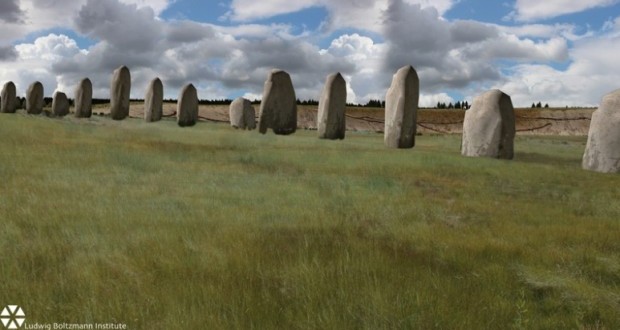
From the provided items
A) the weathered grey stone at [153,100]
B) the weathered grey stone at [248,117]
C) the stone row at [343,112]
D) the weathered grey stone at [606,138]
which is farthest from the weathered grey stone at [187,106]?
the weathered grey stone at [606,138]

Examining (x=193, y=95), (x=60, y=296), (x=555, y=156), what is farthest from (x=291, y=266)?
(x=193, y=95)

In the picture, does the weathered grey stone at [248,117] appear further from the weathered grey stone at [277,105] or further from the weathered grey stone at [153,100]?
the weathered grey stone at [277,105]

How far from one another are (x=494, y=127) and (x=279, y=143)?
318 inches

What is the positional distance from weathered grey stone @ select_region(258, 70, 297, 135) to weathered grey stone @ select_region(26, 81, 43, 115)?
21.6 m


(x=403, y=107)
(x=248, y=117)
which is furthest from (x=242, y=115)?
(x=403, y=107)

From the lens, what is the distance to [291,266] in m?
5.17

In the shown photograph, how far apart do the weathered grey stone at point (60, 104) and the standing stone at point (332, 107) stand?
26210mm

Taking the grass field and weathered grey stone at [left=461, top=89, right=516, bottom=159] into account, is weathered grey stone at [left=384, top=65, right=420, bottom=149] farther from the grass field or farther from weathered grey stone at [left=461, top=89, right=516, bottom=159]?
the grass field

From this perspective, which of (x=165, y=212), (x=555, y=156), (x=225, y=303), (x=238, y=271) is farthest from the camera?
(x=555, y=156)

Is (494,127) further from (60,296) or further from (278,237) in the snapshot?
(60,296)

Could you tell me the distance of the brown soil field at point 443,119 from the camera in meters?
47.2

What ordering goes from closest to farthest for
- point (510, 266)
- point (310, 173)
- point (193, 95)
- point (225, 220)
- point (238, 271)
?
1. point (238, 271)
2. point (510, 266)
3. point (225, 220)
4. point (310, 173)
5. point (193, 95)

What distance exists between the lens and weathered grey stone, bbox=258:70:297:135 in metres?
28.5

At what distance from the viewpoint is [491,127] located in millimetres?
19094
